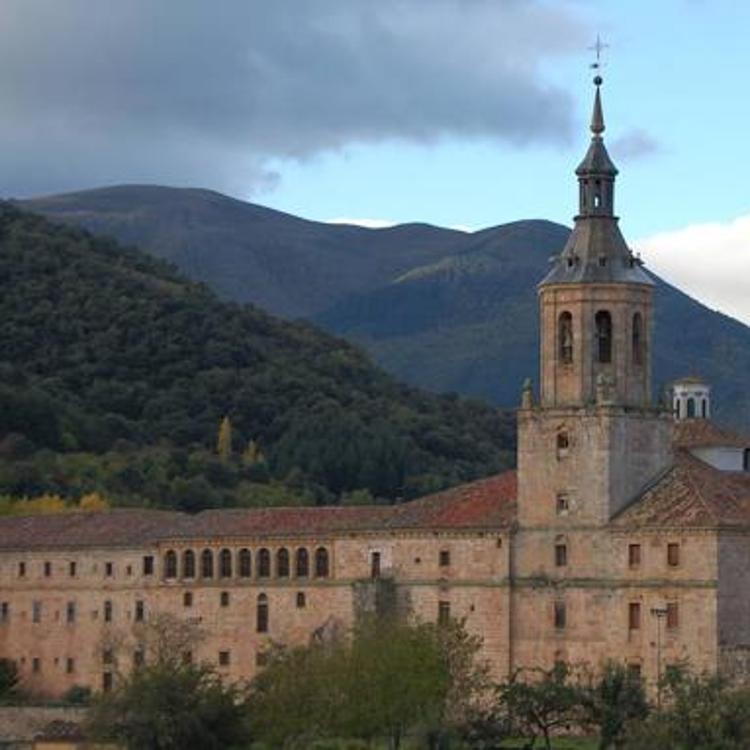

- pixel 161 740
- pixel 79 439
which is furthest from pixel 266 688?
pixel 79 439

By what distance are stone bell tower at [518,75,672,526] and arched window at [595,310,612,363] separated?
0.12 ft

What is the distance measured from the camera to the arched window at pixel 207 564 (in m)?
116

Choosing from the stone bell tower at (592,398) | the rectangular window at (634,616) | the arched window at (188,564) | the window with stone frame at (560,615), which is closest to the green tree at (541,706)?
the rectangular window at (634,616)

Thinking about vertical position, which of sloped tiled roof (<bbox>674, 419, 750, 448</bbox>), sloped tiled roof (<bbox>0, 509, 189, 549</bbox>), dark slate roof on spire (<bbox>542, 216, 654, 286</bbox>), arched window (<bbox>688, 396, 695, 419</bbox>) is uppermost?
dark slate roof on spire (<bbox>542, 216, 654, 286</bbox>)

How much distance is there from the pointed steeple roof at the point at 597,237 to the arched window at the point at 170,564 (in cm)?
2012

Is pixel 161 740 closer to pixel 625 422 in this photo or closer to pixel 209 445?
pixel 625 422

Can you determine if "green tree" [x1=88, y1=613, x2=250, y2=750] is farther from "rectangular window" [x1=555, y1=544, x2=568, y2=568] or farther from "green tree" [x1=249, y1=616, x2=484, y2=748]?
"rectangular window" [x1=555, y1=544, x2=568, y2=568]

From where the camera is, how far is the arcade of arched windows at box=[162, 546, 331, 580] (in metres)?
113

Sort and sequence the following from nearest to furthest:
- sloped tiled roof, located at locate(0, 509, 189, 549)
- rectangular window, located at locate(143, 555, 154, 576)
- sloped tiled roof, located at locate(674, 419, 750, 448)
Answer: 1. sloped tiled roof, located at locate(674, 419, 750, 448)
2. rectangular window, located at locate(143, 555, 154, 576)
3. sloped tiled roof, located at locate(0, 509, 189, 549)

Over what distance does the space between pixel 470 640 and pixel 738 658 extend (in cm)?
986

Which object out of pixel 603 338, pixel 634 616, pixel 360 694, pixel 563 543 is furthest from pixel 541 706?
pixel 603 338

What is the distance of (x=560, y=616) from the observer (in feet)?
345

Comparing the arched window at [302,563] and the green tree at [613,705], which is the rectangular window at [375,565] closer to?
the arched window at [302,563]

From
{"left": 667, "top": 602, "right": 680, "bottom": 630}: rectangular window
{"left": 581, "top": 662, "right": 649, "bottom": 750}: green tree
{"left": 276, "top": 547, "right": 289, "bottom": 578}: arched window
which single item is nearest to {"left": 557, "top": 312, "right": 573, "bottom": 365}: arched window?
{"left": 667, "top": 602, "right": 680, "bottom": 630}: rectangular window
